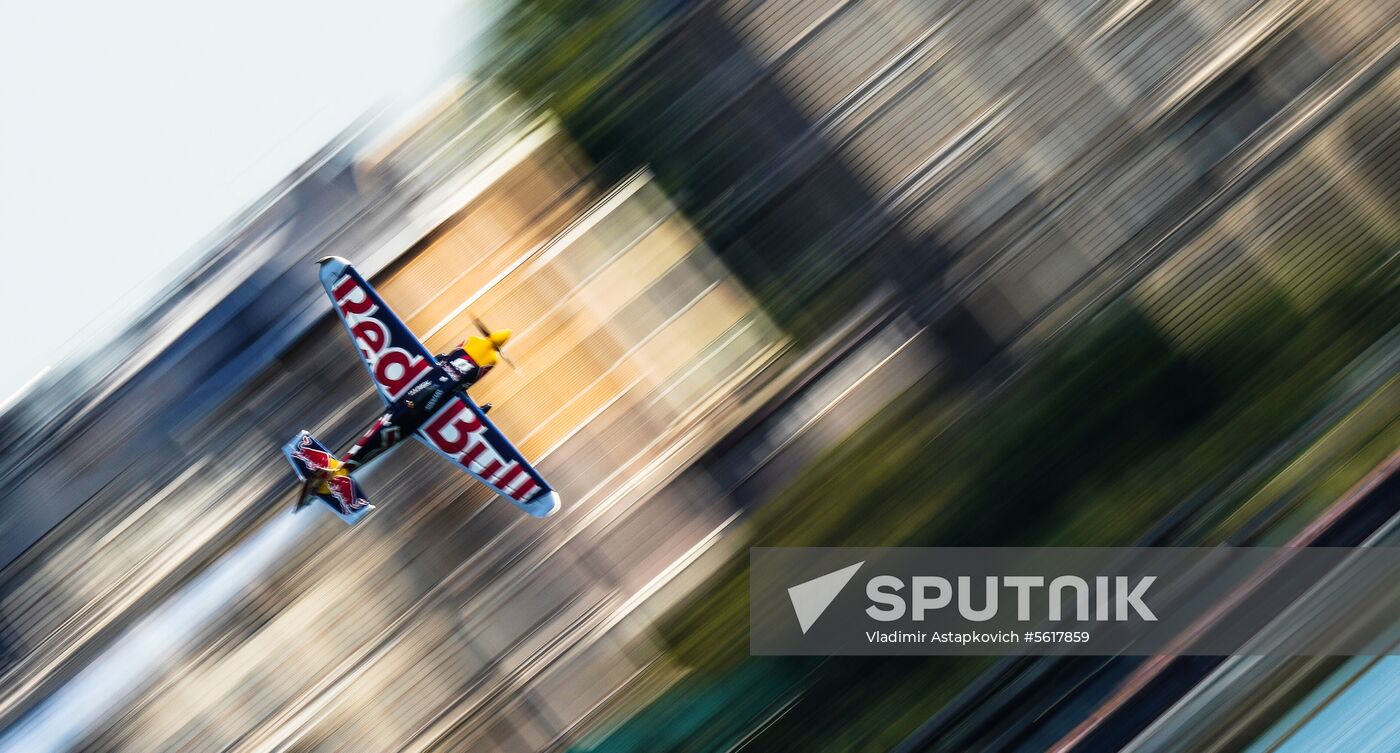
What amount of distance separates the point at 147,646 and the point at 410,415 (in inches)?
166

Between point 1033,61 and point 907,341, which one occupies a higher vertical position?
point 1033,61

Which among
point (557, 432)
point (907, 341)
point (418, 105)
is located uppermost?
point (418, 105)

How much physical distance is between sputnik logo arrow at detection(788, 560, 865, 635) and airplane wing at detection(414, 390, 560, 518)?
2.81 m

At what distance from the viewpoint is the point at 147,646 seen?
11.4 m

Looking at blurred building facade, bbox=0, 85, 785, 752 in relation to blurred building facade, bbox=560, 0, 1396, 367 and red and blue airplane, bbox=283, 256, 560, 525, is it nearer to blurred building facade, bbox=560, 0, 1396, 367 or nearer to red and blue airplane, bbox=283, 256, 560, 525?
red and blue airplane, bbox=283, 256, 560, 525

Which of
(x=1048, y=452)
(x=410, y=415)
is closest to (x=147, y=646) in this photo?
(x=410, y=415)

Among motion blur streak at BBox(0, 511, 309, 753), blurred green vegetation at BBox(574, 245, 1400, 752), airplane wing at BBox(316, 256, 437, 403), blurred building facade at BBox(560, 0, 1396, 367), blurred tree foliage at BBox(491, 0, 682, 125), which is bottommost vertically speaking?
blurred green vegetation at BBox(574, 245, 1400, 752)

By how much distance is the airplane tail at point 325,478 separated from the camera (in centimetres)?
1071

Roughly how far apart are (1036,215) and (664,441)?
485 cm

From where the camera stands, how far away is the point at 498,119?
36.8 ft

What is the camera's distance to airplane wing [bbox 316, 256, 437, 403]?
10656mm

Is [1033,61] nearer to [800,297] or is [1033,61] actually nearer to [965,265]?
[965,265]

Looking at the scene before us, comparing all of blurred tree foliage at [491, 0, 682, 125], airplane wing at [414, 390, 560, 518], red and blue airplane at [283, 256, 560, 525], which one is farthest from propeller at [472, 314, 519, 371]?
blurred tree foliage at [491, 0, 682, 125]

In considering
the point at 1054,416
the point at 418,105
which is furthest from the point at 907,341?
the point at 418,105
